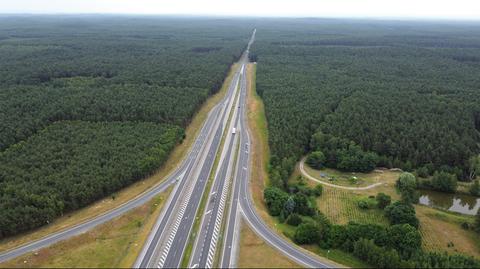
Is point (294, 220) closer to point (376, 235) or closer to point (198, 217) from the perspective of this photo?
point (376, 235)

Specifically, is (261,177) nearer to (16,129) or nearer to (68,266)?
(68,266)

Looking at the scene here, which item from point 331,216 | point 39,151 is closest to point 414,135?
point 331,216

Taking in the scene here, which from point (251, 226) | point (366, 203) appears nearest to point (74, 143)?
point (251, 226)

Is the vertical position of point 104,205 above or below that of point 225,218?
above

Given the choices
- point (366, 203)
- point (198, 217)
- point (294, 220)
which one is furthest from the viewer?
point (366, 203)

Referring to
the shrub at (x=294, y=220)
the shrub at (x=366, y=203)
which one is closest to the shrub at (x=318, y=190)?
the shrub at (x=366, y=203)

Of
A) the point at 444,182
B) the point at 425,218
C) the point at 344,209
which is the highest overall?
the point at 444,182

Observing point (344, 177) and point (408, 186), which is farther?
point (344, 177)

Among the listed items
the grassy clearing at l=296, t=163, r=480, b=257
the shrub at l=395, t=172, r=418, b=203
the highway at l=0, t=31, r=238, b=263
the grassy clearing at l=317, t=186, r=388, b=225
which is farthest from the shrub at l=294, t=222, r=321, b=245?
the highway at l=0, t=31, r=238, b=263
